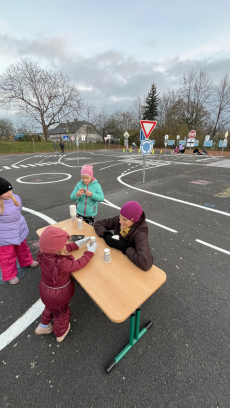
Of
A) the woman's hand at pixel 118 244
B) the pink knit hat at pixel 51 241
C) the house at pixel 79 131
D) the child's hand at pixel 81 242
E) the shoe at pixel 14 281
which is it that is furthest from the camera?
the house at pixel 79 131

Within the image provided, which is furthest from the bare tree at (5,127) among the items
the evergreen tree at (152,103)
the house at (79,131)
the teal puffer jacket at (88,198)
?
the teal puffer jacket at (88,198)

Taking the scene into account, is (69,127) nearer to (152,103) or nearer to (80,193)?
(152,103)

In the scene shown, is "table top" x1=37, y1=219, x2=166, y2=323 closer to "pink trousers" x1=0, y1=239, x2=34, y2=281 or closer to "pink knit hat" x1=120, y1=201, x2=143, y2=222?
"pink knit hat" x1=120, y1=201, x2=143, y2=222

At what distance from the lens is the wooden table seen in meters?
1.65

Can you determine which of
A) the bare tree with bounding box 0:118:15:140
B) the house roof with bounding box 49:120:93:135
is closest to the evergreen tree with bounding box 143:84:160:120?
the house roof with bounding box 49:120:93:135

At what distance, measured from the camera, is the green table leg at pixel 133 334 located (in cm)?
191

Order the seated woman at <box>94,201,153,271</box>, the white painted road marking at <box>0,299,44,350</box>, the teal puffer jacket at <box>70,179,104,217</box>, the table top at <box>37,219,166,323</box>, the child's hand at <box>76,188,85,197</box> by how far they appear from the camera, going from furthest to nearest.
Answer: the teal puffer jacket at <box>70,179,104,217</box> < the child's hand at <box>76,188,85,197</box> < the white painted road marking at <box>0,299,44,350</box> < the seated woman at <box>94,201,153,271</box> < the table top at <box>37,219,166,323</box>

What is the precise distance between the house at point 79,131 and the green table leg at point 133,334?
2128 inches

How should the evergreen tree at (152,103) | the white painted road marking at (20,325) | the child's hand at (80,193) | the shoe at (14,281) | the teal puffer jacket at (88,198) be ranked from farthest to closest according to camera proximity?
1. the evergreen tree at (152,103)
2. the teal puffer jacket at (88,198)
3. the child's hand at (80,193)
4. the shoe at (14,281)
5. the white painted road marking at (20,325)

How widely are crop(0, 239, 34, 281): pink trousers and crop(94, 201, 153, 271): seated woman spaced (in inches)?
63.9

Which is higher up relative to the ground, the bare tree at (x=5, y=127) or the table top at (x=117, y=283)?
the bare tree at (x=5, y=127)

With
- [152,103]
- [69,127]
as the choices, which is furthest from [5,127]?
[152,103]

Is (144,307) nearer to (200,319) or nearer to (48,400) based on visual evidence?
(200,319)

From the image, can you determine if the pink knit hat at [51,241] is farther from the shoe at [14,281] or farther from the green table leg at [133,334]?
the shoe at [14,281]
